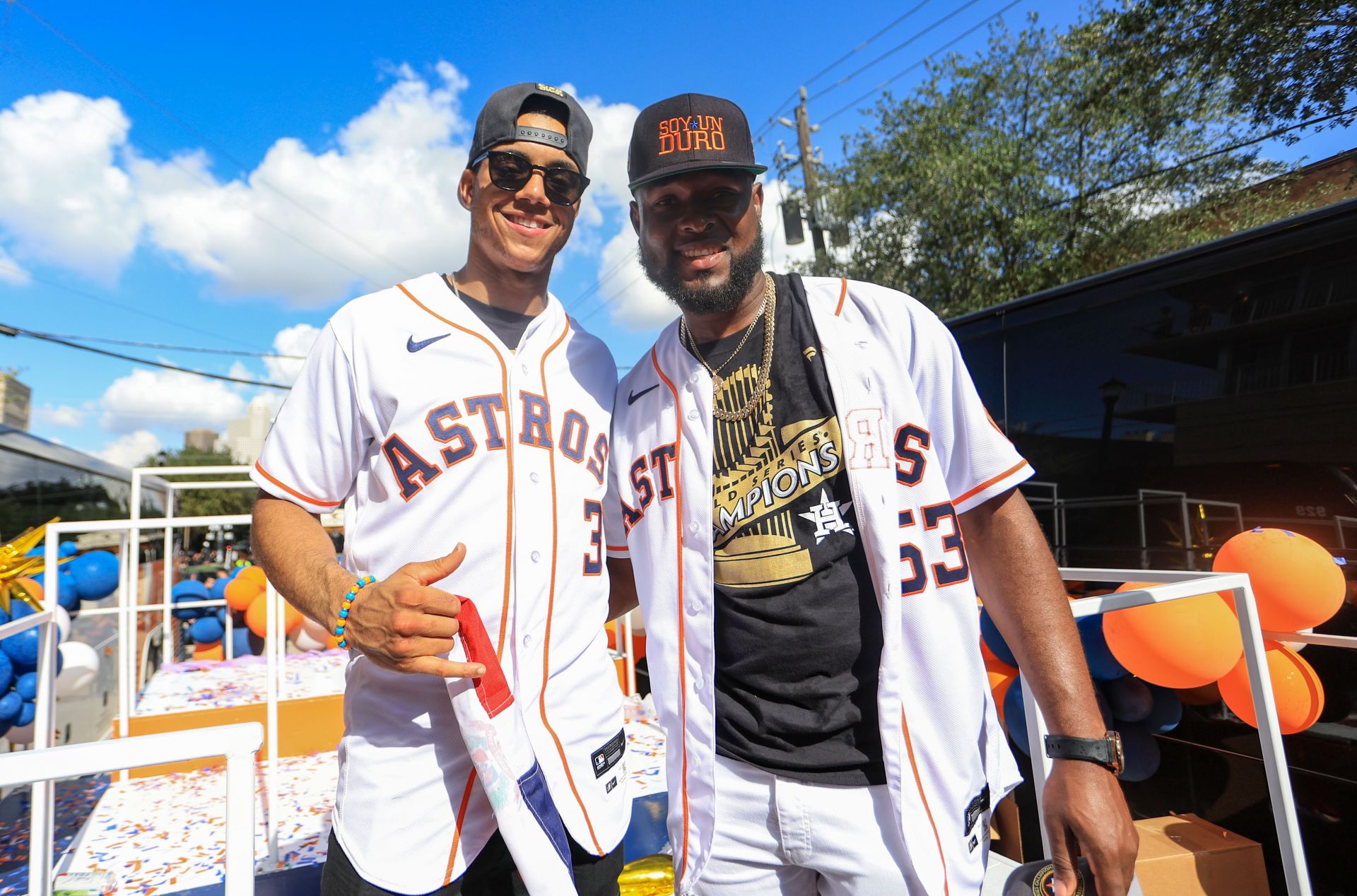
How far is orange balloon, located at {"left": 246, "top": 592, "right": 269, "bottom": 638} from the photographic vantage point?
7199 mm

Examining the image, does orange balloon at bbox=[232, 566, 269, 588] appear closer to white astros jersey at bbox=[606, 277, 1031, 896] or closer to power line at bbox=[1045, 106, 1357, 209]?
white astros jersey at bbox=[606, 277, 1031, 896]

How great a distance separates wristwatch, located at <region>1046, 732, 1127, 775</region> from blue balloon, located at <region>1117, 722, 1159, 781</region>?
2.49 m

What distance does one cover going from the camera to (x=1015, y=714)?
350 centimetres

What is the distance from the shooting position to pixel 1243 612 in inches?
93.6

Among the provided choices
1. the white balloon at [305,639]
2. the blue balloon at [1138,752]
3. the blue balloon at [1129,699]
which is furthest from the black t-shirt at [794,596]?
the white balloon at [305,639]

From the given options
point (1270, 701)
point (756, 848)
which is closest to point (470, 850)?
point (756, 848)

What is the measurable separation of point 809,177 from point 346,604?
15.3 meters

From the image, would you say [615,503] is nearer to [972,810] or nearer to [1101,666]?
[972,810]

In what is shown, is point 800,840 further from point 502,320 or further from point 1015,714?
point 1015,714

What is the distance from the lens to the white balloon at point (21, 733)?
4.77 m

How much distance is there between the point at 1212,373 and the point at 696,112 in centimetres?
345

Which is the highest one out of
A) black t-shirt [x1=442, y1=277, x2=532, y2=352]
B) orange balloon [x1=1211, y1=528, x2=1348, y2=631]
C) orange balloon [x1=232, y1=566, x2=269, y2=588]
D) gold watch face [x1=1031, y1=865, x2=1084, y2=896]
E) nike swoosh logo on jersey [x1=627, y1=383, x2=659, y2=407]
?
black t-shirt [x1=442, y1=277, x2=532, y2=352]

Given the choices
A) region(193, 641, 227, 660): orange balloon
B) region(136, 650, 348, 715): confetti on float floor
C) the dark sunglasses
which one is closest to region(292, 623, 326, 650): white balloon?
region(136, 650, 348, 715): confetti on float floor

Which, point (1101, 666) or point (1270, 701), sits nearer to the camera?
point (1270, 701)
